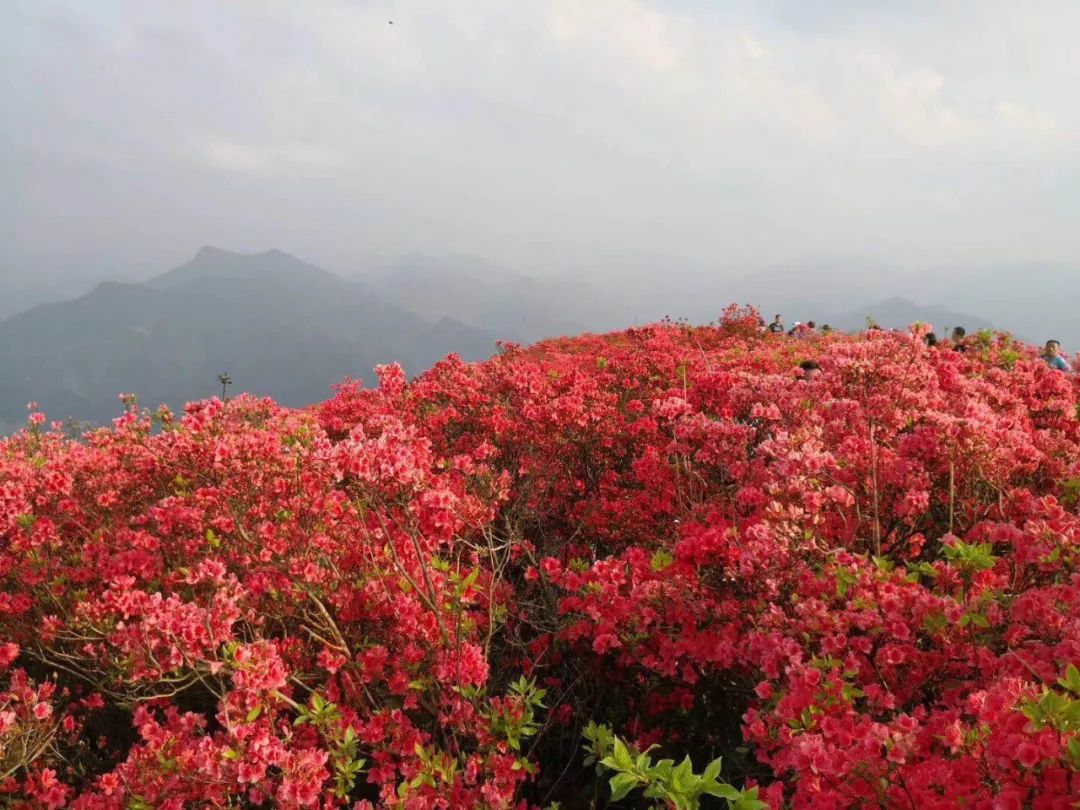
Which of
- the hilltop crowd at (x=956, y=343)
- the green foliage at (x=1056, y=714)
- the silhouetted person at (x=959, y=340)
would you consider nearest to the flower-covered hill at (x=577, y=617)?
the green foliage at (x=1056, y=714)

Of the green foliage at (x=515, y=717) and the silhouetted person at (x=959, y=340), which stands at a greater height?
the silhouetted person at (x=959, y=340)

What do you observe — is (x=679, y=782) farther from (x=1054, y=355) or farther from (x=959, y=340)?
(x=959, y=340)

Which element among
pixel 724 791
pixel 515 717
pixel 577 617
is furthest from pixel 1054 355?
pixel 724 791

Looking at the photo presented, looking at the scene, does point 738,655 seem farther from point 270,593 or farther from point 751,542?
point 270,593

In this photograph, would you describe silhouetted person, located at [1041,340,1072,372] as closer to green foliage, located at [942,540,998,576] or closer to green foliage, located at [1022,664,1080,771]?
green foliage, located at [942,540,998,576]

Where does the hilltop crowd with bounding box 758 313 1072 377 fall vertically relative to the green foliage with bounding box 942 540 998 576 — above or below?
above

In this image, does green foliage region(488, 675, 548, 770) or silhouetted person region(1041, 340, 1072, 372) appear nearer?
green foliage region(488, 675, 548, 770)

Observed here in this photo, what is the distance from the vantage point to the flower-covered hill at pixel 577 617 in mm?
3250

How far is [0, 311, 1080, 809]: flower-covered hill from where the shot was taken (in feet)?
10.7

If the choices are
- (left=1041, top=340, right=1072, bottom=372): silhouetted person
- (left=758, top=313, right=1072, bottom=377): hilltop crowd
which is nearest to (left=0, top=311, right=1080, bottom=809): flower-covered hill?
(left=758, top=313, right=1072, bottom=377): hilltop crowd

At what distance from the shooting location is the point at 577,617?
5.32 meters

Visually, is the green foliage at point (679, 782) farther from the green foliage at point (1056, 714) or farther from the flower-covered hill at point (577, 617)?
the green foliage at point (1056, 714)

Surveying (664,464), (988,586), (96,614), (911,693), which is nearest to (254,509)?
(96,614)

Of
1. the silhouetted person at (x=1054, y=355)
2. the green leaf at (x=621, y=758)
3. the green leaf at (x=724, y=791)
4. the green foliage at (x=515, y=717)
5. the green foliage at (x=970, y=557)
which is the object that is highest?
the silhouetted person at (x=1054, y=355)
